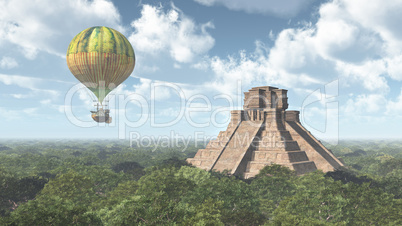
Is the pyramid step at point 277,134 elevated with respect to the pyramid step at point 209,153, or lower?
elevated

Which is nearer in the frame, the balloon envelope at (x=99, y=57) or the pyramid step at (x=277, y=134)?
the balloon envelope at (x=99, y=57)

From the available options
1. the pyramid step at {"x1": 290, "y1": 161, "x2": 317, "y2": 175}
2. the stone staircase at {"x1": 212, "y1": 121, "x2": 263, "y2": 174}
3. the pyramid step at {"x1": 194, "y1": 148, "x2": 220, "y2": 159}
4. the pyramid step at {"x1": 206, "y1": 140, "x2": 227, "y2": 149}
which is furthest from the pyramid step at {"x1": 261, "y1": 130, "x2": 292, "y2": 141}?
the pyramid step at {"x1": 194, "y1": 148, "x2": 220, "y2": 159}

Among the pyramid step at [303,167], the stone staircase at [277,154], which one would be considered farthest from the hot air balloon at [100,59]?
the pyramid step at [303,167]

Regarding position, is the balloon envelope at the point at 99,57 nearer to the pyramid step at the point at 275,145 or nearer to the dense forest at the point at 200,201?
the dense forest at the point at 200,201

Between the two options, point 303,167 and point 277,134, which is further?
point 277,134

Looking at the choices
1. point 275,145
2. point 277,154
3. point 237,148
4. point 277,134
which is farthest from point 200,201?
point 277,134

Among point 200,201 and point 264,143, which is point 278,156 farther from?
point 200,201

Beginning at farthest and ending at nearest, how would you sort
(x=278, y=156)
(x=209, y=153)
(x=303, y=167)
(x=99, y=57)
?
(x=209, y=153)
(x=303, y=167)
(x=278, y=156)
(x=99, y=57)
